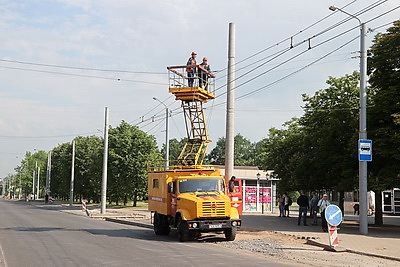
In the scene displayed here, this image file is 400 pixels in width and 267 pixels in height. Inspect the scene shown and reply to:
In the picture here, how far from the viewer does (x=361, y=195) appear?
20797 millimetres

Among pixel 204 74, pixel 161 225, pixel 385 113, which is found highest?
pixel 204 74

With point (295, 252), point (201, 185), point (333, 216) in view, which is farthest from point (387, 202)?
point (295, 252)

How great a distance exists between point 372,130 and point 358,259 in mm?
11591

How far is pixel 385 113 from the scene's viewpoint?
2348cm

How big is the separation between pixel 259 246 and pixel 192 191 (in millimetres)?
3467

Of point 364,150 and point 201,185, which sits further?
point 364,150

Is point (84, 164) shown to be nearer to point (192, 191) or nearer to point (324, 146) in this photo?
point (324, 146)

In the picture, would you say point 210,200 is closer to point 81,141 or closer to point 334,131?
point 334,131

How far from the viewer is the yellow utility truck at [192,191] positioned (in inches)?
707

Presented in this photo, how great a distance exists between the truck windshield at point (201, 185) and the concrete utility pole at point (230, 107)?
3073 millimetres

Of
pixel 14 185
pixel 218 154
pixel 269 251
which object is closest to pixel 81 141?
pixel 269 251

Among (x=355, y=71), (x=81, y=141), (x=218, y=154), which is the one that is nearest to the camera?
(x=355, y=71)

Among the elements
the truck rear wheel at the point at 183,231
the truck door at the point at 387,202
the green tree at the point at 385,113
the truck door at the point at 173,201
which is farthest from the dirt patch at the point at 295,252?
the truck door at the point at 387,202

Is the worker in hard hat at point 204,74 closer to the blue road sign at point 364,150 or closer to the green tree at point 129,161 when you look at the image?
A: the blue road sign at point 364,150
